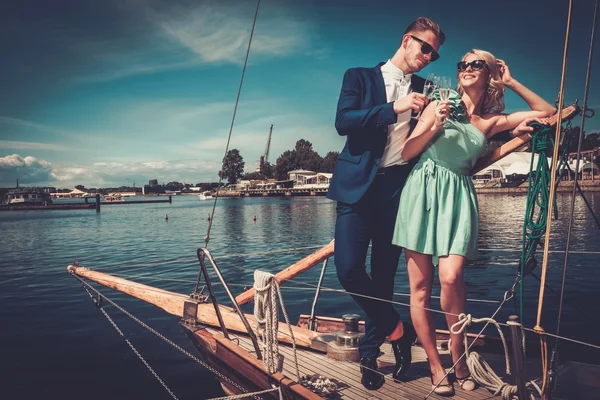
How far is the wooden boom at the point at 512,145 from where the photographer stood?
7.64ft

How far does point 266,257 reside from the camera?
17.8 meters

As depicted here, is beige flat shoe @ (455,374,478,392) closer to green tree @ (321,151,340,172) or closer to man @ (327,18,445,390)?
man @ (327,18,445,390)

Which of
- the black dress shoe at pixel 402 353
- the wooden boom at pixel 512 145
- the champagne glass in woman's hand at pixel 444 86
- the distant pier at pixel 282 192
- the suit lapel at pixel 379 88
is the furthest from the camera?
the distant pier at pixel 282 192

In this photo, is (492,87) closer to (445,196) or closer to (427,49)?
(427,49)

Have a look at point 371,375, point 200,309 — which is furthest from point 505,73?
point 200,309

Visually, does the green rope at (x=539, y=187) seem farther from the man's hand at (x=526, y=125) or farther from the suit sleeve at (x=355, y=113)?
the suit sleeve at (x=355, y=113)

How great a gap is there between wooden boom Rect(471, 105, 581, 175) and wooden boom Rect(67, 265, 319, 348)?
2.24 metres

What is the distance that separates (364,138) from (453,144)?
0.61 m

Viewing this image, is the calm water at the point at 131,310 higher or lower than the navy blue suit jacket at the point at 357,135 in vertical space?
lower

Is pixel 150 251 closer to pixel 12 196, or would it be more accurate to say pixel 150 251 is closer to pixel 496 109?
pixel 496 109

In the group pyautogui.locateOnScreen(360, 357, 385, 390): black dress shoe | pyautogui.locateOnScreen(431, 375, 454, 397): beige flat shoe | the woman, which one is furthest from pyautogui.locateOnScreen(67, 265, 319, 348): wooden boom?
the woman

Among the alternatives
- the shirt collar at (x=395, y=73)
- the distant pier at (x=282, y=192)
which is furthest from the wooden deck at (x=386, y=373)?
the distant pier at (x=282, y=192)

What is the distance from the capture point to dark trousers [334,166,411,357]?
9.54ft

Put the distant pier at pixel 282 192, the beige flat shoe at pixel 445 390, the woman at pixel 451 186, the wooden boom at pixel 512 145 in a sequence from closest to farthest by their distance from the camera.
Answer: the wooden boom at pixel 512 145 → the woman at pixel 451 186 → the beige flat shoe at pixel 445 390 → the distant pier at pixel 282 192
